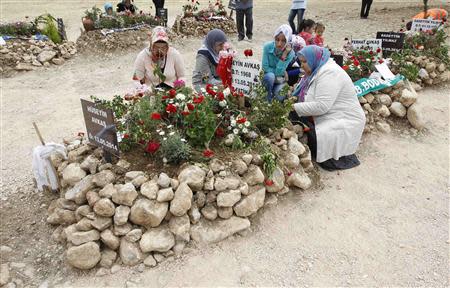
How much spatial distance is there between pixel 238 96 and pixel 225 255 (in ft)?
5.88

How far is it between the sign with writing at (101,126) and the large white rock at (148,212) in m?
0.56

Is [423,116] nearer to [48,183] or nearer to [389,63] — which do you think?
[389,63]

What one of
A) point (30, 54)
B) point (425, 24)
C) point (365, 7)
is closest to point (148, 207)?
point (425, 24)

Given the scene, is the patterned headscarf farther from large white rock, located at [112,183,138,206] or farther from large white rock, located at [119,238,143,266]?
large white rock, located at [119,238,143,266]

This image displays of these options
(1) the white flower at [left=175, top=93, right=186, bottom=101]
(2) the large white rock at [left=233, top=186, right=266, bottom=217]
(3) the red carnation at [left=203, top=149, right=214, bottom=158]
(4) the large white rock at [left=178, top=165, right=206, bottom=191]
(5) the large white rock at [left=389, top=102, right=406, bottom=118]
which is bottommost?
(2) the large white rock at [left=233, top=186, right=266, bottom=217]

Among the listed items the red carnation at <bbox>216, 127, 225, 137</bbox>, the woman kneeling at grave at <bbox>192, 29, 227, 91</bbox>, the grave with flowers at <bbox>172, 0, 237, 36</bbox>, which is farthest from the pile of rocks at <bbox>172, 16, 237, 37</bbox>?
the red carnation at <bbox>216, 127, 225, 137</bbox>

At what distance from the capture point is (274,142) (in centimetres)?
396

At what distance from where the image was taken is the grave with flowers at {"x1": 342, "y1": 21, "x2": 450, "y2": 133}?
17.8ft

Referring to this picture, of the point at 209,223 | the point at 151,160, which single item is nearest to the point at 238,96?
the point at 151,160

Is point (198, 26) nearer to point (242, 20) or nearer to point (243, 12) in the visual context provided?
point (242, 20)

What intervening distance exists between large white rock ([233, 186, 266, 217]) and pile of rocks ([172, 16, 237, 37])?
27.8ft

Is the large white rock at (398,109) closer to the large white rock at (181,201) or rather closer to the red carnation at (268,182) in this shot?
the red carnation at (268,182)

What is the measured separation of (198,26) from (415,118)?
744 centimetres

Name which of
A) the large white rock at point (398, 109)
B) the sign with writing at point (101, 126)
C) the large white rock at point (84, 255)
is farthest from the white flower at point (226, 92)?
the large white rock at point (398, 109)
